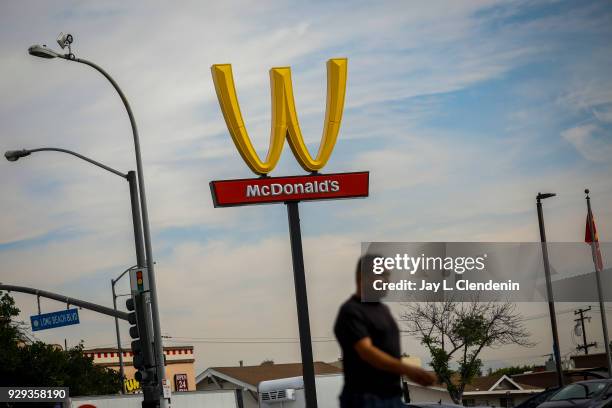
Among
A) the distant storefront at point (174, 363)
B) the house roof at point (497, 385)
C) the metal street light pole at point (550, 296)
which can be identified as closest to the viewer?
the metal street light pole at point (550, 296)

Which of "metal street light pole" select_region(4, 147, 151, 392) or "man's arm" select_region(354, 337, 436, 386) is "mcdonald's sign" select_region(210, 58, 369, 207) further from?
"man's arm" select_region(354, 337, 436, 386)

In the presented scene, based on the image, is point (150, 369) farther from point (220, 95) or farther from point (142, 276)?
point (220, 95)

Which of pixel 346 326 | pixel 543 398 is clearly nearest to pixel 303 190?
pixel 543 398

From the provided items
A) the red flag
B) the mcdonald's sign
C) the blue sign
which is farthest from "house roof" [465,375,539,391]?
the mcdonald's sign

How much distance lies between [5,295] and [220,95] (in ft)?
89.5

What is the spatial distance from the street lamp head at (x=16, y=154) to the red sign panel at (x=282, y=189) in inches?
222

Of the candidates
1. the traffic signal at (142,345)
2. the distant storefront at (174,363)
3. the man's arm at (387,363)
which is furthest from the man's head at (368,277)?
the distant storefront at (174,363)

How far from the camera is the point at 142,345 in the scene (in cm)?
2323

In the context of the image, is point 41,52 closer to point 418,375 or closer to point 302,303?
point 302,303

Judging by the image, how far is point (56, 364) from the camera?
174ft

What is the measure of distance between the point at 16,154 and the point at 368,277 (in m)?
21.8

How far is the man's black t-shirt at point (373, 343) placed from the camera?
5.89 m

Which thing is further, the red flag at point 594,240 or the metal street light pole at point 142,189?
the red flag at point 594,240

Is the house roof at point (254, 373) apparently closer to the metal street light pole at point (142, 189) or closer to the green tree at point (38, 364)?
the green tree at point (38, 364)
